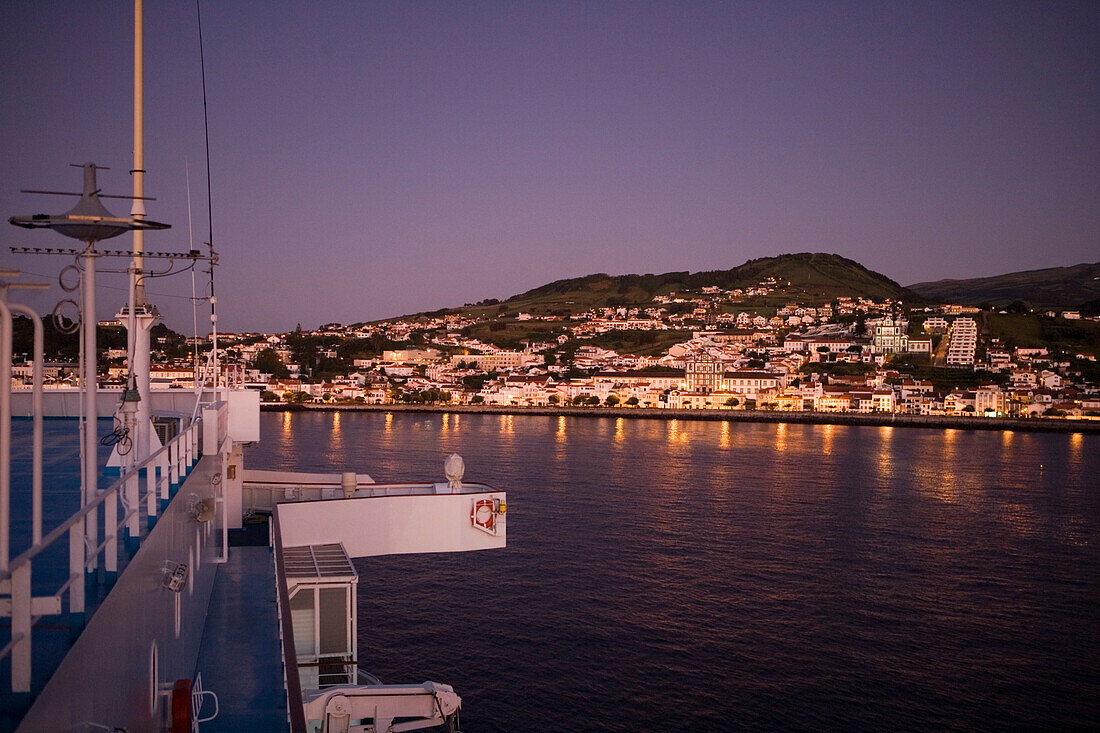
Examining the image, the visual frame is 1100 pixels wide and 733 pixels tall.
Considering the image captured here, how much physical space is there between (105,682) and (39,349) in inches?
25.1

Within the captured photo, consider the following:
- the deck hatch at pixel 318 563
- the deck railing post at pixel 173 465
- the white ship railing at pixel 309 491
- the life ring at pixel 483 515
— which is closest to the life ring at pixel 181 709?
the deck railing post at pixel 173 465

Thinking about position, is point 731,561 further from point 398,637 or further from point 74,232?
point 74,232

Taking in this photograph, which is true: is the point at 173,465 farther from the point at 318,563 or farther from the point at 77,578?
the point at 318,563

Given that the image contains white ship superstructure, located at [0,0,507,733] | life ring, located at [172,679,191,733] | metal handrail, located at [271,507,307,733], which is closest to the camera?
white ship superstructure, located at [0,0,507,733]

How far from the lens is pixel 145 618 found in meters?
2.19

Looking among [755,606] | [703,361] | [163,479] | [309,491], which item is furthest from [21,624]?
[703,361]

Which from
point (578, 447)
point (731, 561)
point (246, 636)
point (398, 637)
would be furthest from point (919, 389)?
point (246, 636)

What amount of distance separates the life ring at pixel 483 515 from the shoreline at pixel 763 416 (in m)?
46.6

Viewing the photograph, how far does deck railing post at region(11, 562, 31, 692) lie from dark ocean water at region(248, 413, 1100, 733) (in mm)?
6865

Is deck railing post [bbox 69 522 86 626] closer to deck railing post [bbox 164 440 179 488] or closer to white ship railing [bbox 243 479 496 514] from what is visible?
deck railing post [bbox 164 440 179 488]

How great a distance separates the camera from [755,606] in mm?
11492

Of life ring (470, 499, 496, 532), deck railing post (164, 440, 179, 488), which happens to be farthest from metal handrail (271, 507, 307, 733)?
life ring (470, 499, 496, 532)

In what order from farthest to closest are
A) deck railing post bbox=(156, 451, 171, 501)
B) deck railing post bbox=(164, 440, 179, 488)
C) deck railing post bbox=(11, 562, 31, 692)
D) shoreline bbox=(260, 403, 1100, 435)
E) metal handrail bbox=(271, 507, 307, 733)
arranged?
1. shoreline bbox=(260, 403, 1100, 435)
2. deck railing post bbox=(164, 440, 179, 488)
3. deck railing post bbox=(156, 451, 171, 501)
4. metal handrail bbox=(271, 507, 307, 733)
5. deck railing post bbox=(11, 562, 31, 692)

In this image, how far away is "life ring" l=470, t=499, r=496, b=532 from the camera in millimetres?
6664
